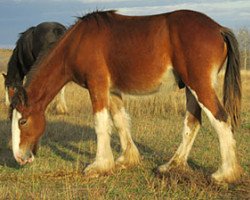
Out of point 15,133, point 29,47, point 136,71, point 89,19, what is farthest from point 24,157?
point 29,47

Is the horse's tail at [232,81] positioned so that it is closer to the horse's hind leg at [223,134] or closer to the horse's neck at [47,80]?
the horse's hind leg at [223,134]

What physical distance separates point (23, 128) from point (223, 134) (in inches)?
110

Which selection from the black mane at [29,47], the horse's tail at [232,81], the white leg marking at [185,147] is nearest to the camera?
the horse's tail at [232,81]

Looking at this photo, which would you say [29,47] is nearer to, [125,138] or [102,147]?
[125,138]

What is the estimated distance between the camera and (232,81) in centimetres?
601

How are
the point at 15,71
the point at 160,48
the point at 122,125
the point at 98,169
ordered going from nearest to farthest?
the point at 160,48 → the point at 98,169 → the point at 122,125 → the point at 15,71

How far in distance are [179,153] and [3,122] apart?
578cm

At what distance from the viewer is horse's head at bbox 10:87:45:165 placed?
6.04m

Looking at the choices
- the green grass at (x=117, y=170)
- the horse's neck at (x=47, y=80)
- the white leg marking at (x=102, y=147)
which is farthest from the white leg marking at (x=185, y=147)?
the horse's neck at (x=47, y=80)

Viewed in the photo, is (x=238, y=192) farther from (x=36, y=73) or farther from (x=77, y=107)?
(x=77, y=107)

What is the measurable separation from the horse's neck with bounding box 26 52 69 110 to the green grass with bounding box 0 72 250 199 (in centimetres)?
106

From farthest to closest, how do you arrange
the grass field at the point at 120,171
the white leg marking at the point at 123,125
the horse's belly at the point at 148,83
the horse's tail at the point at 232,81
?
the white leg marking at the point at 123,125 < the horse's belly at the point at 148,83 < the horse's tail at the point at 232,81 < the grass field at the point at 120,171

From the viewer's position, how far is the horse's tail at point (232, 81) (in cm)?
587

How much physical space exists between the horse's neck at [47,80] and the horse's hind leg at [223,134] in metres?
2.12
